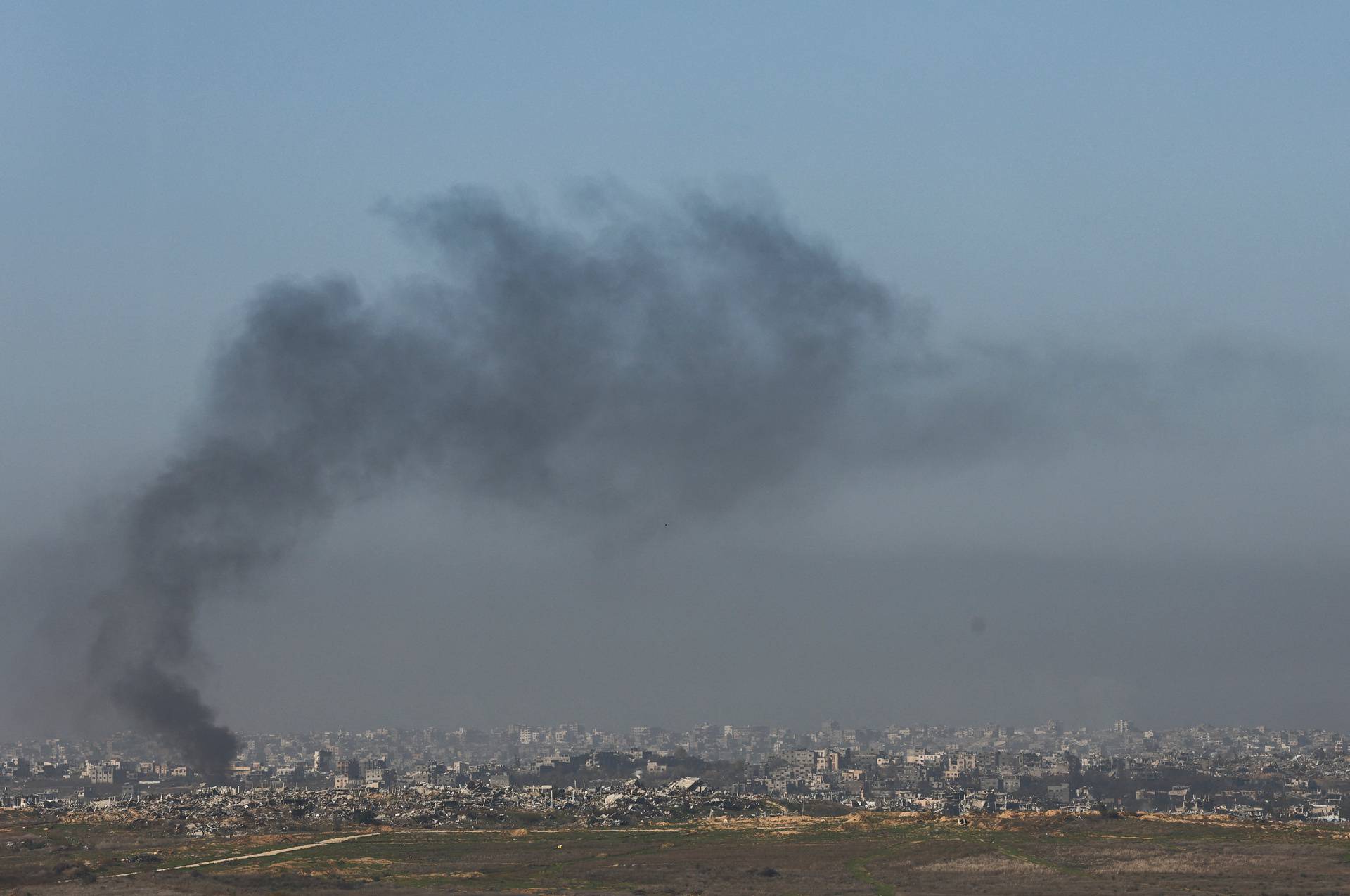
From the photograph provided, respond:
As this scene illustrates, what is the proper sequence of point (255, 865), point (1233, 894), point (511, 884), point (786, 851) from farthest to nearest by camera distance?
point (786, 851), point (255, 865), point (511, 884), point (1233, 894)

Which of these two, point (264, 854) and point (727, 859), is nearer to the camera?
point (727, 859)

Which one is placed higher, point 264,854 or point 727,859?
point 264,854

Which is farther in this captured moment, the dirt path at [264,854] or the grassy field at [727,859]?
the dirt path at [264,854]

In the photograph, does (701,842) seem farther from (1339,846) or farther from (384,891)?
(1339,846)

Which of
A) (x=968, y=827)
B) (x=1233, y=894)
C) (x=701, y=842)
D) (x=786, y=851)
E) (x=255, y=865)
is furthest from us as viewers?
(x=968, y=827)

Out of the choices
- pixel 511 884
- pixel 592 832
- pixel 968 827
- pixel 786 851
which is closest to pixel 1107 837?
pixel 968 827

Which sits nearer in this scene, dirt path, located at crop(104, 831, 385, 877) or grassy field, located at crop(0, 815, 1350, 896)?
grassy field, located at crop(0, 815, 1350, 896)

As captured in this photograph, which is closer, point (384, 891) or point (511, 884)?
point (384, 891)
